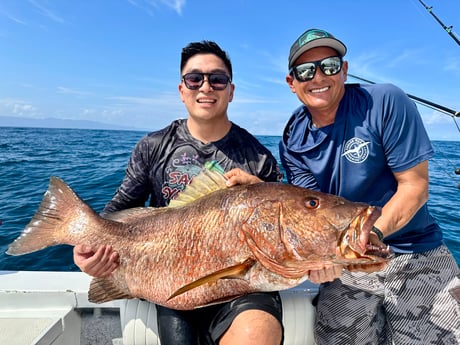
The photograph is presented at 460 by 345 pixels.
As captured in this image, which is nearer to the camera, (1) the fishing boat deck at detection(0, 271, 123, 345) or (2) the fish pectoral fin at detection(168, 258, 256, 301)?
(2) the fish pectoral fin at detection(168, 258, 256, 301)

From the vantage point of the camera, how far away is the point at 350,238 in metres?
1.70

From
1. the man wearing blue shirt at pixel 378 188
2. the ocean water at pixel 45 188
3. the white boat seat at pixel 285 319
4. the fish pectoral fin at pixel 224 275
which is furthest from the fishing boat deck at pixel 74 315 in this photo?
the ocean water at pixel 45 188

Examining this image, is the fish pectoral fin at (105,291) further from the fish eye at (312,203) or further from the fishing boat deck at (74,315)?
the fish eye at (312,203)

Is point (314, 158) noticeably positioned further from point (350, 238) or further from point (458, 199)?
point (458, 199)

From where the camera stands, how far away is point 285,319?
264 cm

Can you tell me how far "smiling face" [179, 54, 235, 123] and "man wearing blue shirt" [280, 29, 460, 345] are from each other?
25.9 inches

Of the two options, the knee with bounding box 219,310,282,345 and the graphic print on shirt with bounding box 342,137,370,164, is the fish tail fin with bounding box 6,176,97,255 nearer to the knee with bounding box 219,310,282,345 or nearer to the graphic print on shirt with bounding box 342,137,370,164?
the knee with bounding box 219,310,282,345

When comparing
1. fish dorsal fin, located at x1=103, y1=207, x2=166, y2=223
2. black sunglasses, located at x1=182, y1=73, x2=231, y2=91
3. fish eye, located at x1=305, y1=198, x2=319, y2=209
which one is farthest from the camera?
black sunglasses, located at x1=182, y1=73, x2=231, y2=91

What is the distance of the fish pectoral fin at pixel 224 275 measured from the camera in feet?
5.76

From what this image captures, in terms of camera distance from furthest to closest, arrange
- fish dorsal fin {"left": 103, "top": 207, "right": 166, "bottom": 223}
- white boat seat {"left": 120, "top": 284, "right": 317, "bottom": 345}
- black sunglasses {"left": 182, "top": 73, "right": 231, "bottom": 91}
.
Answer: black sunglasses {"left": 182, "top": 73, "right": 231, "bottom": 91}
white boat seat {"left": 120, "top": 284, "right": 317, "bottom": 345}
fish dorsal fin {"left": 103, "top": 207, "right": 166, "bottom": 223}

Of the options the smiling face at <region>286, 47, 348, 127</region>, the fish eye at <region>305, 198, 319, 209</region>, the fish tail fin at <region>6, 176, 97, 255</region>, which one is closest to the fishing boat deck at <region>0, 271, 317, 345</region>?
the fish tail fin at <region>6, 176, 97, 255</region>

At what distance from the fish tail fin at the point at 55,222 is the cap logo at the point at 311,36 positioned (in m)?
2.18

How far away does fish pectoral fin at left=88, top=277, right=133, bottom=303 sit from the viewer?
228 cm

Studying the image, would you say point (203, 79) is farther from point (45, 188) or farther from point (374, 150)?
point (45, 188)
